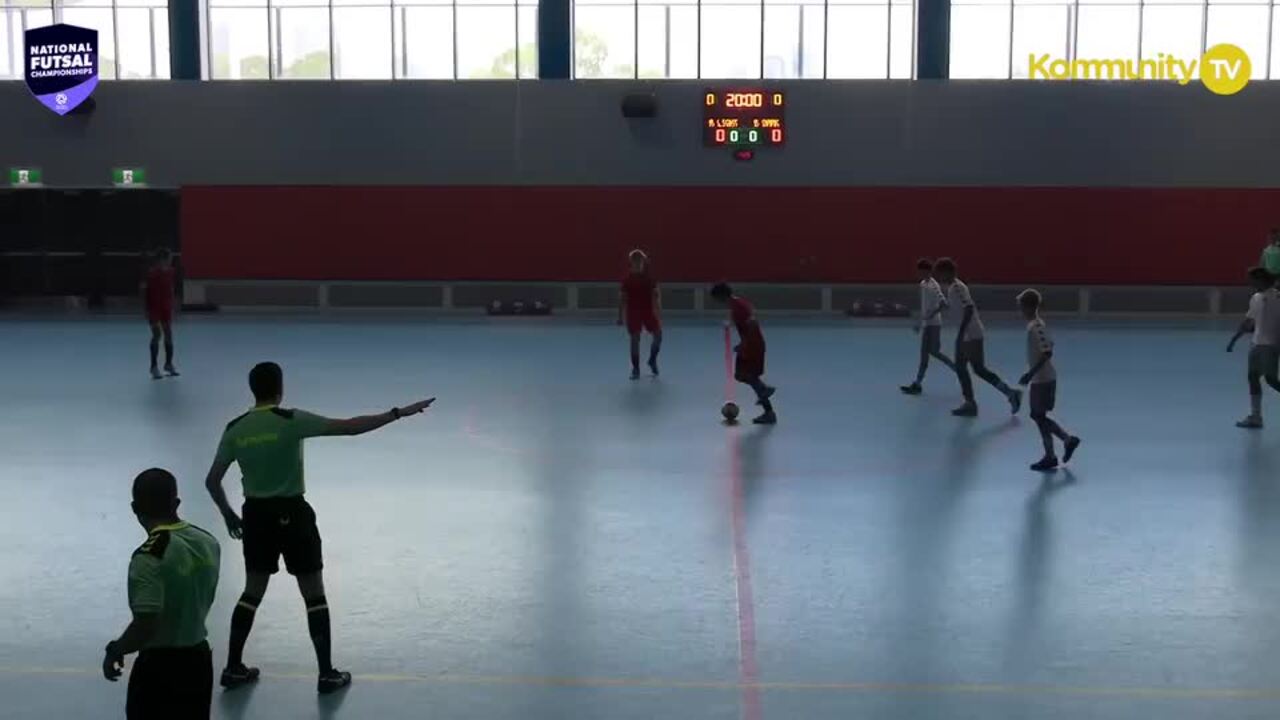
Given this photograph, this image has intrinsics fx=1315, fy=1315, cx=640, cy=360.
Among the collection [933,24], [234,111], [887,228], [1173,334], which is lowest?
[1173,334]

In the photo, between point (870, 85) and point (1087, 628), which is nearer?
point (1087, 628)

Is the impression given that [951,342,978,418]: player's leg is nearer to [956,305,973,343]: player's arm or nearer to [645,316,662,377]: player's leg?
[956,305,973,343]: player's arm

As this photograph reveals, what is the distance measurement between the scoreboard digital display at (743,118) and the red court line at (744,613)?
2068 cm

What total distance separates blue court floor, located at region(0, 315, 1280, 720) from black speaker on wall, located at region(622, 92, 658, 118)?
13.9 metres

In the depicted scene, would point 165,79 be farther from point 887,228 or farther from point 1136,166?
point 1136,166

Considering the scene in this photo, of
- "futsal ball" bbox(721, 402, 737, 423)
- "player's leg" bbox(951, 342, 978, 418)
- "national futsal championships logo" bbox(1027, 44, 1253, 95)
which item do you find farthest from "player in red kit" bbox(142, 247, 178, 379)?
"national futsal championships logo" bbox(1027, 44, 1253, 95)

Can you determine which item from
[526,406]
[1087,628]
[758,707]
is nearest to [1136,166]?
[526,406]

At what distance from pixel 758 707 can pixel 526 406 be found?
1113cm

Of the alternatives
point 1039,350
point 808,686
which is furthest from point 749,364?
point 808,686

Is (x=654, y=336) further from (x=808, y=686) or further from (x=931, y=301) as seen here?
(x=808, y=686)

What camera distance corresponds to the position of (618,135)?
1296 inches

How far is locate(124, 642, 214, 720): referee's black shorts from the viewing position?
5277 millimetres

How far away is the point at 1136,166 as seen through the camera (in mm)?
32406

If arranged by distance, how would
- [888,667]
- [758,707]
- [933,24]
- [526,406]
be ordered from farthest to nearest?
[933,24]
[526,406]
[888,667]
[758,707]
